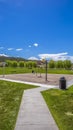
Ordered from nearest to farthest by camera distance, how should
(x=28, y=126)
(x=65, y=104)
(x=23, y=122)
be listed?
(x=28, y=126), (x=23, y=122), (x=65, y=104)

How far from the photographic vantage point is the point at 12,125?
8.41m

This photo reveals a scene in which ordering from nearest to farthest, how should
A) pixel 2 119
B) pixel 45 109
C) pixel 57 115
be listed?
pixel 2 119 < pixel 57 115 < pixel 45 109

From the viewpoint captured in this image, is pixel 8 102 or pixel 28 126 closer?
pixel 28 126

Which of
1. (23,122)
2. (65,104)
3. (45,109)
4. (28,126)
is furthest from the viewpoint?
(65,104)

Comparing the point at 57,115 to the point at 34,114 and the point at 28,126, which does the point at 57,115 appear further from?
the point at 28,126

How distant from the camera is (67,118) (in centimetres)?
961

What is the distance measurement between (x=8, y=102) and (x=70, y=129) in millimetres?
5867

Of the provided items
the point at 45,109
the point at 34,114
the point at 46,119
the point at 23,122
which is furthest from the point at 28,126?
the point at 45,109

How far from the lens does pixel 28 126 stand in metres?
8.03

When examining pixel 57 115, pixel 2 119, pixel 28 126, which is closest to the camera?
pixel 28 126

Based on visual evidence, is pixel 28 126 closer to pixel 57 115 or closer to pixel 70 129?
pixel 70 129

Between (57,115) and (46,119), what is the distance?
1.10 m

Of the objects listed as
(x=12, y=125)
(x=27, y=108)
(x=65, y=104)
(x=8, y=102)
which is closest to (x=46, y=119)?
(x=12, y=125)

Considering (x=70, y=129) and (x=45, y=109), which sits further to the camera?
(x=45, y=109)
